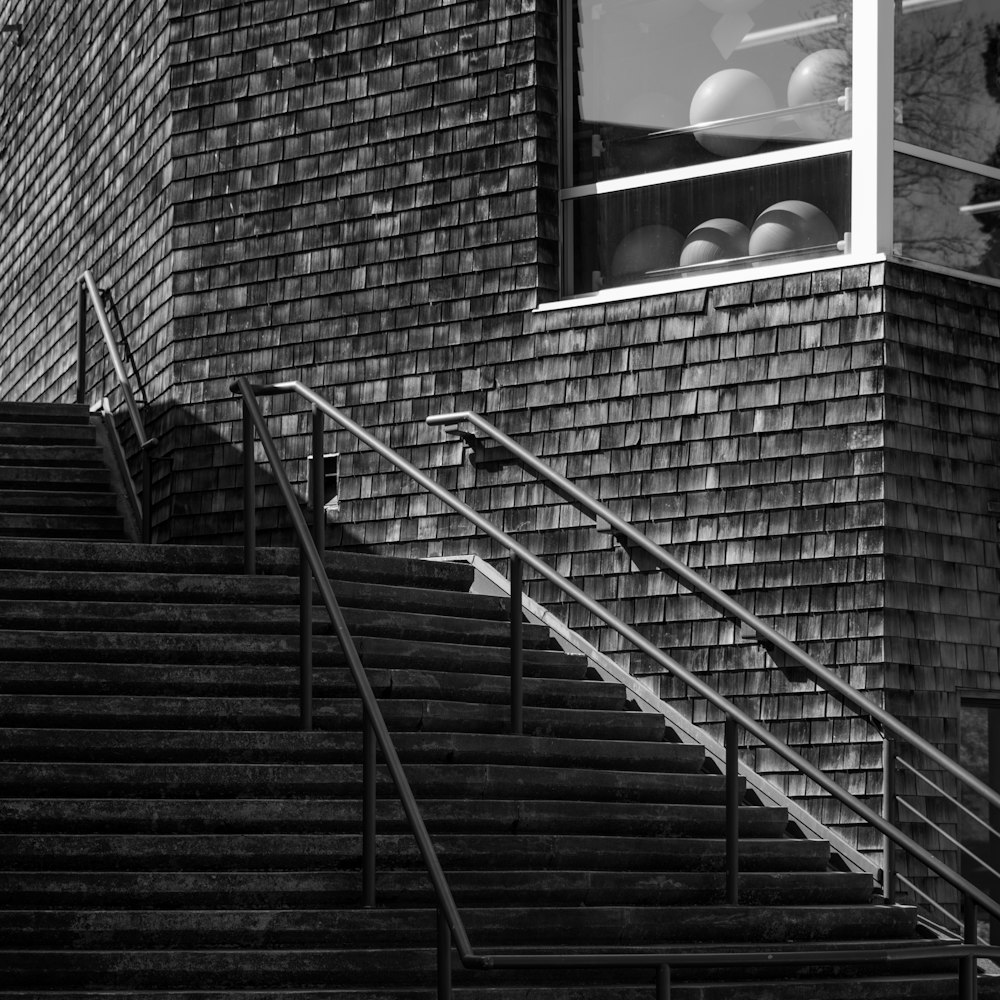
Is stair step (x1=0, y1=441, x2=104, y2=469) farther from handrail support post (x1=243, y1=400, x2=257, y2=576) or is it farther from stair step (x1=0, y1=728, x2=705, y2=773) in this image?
stair step (x1=0, y1=728, x2=705, y2=773)

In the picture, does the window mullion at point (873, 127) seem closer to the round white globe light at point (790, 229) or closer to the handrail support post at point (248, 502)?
the round white globe light at point (790, 229)

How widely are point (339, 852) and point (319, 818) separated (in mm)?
176

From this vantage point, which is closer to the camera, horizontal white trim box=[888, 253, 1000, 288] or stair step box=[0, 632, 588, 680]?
stair step box=[0, 632, 588, 680]

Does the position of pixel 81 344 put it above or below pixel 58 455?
above

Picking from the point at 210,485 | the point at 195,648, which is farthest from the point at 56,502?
the point at 195,648

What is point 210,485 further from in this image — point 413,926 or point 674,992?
point 674,992

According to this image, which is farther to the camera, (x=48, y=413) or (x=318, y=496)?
(x=48, y=413)

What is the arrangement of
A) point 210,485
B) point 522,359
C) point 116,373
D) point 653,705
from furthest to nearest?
1. point 116,373
2. point 210,485
3. point 522,359
4. point 653,705

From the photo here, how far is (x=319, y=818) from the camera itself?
6.57 m

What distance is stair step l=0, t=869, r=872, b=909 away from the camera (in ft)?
20.1

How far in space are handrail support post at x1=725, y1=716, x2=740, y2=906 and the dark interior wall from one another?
17.4ft

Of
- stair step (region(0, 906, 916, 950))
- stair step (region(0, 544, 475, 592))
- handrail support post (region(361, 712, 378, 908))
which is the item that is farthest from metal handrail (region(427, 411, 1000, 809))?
handrail support post (region(361, 712, 378, 908))

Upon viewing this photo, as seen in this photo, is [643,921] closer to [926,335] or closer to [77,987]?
[77,987]

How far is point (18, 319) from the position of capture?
47.8 ft
